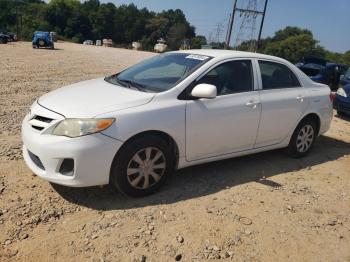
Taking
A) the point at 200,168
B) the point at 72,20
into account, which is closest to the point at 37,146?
the point at 200,168

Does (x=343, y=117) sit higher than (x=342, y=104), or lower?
lower

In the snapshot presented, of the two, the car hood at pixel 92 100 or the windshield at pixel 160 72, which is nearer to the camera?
the car hood at pixel 92 100

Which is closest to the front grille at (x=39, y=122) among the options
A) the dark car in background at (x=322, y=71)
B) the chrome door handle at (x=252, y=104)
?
the chrome door handle at (x=252, y=104)

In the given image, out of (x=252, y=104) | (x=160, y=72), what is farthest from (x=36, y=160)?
(x=252, y=104)

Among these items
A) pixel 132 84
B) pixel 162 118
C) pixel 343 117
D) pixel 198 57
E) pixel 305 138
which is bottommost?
pixel 343 117

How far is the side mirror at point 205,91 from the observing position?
4223 mm

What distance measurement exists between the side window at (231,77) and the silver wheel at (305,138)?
142cm

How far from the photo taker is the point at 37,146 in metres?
3.80

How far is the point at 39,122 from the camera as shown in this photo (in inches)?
155

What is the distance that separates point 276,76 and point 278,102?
17.3 inches

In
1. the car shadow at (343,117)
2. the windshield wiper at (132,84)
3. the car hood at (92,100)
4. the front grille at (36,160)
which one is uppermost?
the windshield wiper at (132,84)

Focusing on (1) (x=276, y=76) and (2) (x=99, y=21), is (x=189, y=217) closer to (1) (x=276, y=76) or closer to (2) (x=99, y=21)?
(1) (x=276, y=76)

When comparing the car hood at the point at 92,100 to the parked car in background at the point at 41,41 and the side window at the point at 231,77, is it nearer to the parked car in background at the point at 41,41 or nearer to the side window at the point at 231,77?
the side window at the point at 231,77

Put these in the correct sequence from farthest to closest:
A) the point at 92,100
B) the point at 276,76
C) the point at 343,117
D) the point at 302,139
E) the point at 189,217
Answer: the point at 343,117 → the point at 302,139 → the point at 276,76 → the point at 92,100 → the point at 189,217
